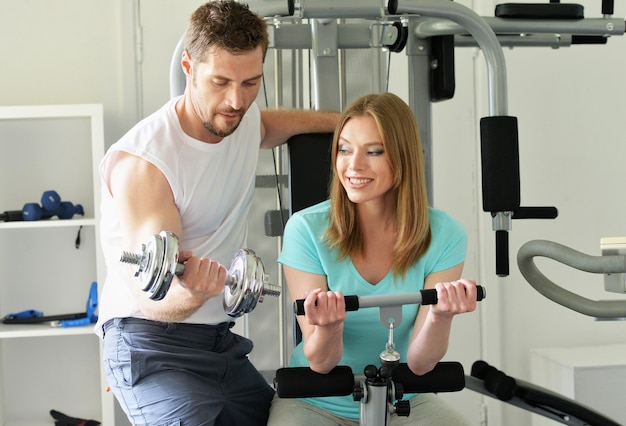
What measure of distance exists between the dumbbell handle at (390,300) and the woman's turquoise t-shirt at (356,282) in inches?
13.7

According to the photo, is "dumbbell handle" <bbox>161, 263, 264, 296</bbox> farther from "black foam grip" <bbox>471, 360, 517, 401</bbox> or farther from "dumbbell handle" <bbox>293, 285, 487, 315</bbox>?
"black foam grip" <bbox>471, 360, 517, 401</bbox>

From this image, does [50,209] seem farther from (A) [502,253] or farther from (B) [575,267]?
(B) [575,267]

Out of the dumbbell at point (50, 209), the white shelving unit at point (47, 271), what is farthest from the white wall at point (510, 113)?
the dumbbell at point (50, 209)

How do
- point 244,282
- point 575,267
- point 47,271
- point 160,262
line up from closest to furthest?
point 160,262, point 244,282, point 575,267, point 47,271

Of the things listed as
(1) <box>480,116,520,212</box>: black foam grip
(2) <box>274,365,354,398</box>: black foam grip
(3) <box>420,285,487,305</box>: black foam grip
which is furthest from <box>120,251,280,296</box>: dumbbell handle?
(1) <box>480,116,520,212</box>: black foam grip

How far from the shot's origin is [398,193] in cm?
180

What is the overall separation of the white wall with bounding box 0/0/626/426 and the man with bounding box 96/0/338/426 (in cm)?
157

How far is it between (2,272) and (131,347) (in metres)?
1.82

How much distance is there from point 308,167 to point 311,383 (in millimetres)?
732

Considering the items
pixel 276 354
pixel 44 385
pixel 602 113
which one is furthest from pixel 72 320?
pixel 602 113

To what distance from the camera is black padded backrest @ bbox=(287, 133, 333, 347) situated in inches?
80.0

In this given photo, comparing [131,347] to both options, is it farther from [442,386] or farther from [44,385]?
[44,385]

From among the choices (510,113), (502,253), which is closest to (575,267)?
(502,253)

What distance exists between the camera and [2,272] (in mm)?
3309
